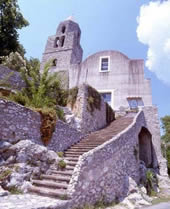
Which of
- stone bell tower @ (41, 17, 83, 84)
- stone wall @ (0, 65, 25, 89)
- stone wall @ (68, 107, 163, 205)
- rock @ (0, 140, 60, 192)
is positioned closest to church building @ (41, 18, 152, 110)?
stone bell tower @ (41, 17, 83, 84)

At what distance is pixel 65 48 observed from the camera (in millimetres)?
17938

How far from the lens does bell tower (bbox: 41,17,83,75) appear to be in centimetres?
1691

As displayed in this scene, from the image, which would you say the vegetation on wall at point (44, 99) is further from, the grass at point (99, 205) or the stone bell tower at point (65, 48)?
the stone bell tower at point (65, 48)

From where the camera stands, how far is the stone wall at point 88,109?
8.27m

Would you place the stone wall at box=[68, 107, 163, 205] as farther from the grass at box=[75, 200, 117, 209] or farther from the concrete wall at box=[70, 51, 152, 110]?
the concrete wall at box=[70, 51, 152, 110]

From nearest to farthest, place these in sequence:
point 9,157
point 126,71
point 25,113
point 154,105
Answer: point 9,157, point 25,113, point 154,105, point 126,71

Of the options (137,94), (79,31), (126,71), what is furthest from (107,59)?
(79,31)

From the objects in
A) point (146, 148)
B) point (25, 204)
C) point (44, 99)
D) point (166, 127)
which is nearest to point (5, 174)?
point (25, 204)

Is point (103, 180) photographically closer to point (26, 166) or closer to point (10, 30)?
point (26, 166)

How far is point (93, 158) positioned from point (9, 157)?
2409mm

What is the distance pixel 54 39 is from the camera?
759 inches

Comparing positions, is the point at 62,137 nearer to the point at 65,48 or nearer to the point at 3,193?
the point at 3,193

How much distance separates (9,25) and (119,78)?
1057 cm

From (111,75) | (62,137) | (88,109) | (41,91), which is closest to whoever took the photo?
(62,137)
